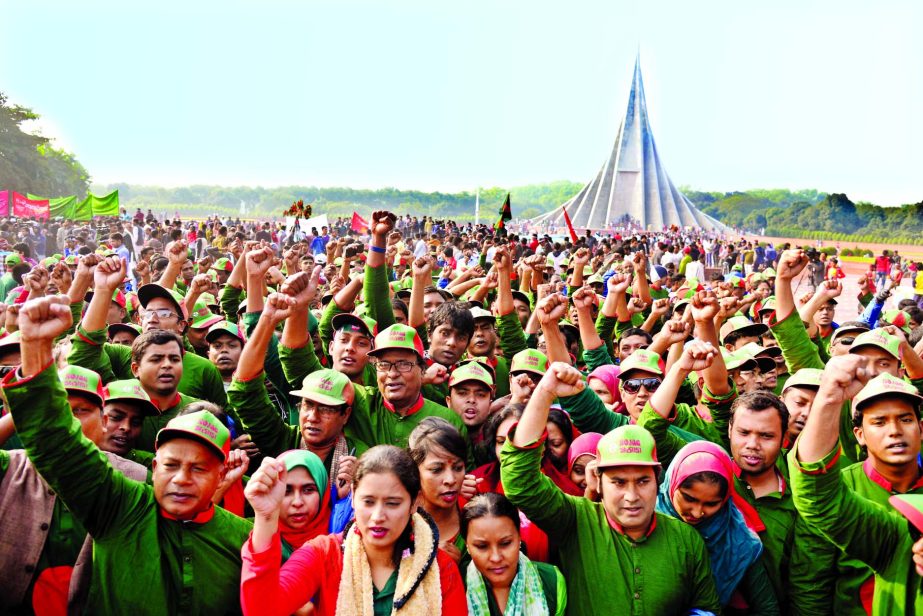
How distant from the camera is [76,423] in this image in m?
2.67

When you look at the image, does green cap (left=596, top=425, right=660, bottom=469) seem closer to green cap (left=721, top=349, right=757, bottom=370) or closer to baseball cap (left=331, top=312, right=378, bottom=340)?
green cap (left=721, top=349, right=757, bottom=370)

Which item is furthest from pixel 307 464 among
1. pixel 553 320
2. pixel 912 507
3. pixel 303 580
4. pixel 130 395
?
pixel 912 507

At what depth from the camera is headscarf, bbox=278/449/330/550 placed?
332 centimetres

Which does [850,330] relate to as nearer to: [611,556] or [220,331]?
[611,556]

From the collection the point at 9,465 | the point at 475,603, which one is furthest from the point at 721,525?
the point at 9,465

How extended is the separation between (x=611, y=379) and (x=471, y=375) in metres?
1.02

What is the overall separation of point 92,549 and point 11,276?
777 centimetres

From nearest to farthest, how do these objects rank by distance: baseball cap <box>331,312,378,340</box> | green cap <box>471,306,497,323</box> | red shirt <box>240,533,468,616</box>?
red shirt <box>240,533,468,616</box> → baseball cap <box>331,312,378,340</box> → green cap <box>471,306,497,323</box>

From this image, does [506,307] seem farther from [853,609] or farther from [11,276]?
[11,276]

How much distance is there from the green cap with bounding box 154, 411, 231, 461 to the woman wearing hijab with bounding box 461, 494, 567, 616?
1.03 m

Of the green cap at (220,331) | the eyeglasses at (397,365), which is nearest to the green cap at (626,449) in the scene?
the eyeglasses at (397,365)

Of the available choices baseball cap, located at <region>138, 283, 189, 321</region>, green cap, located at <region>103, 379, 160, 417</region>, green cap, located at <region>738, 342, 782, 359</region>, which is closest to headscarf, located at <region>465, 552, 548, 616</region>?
green cap, located at <region>103, 379, 160, 417</region>

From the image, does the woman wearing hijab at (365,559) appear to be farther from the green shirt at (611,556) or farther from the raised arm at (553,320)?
the raised arm at (553,320)

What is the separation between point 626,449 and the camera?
3018mm
